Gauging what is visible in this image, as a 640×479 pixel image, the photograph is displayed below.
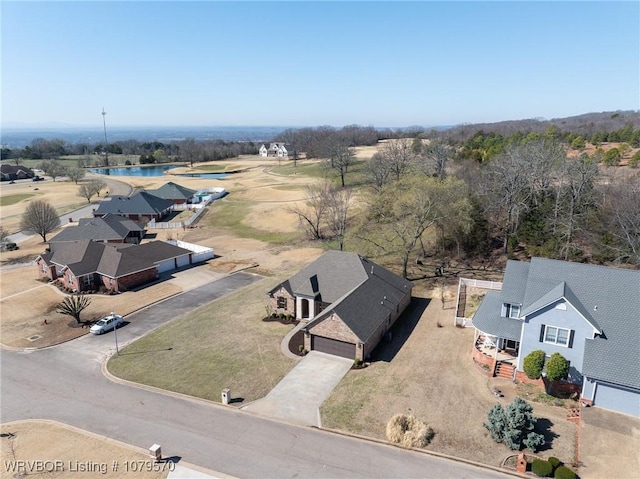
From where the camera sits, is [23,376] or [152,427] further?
[23,376]

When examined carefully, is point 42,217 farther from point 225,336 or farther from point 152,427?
point 152,427

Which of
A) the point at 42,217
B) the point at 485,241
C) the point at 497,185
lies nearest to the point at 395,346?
the point at 485,241

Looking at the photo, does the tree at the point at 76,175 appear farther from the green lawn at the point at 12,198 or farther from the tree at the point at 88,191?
the tree at the point at 88,191

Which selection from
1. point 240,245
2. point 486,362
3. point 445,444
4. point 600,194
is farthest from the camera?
point 240,245

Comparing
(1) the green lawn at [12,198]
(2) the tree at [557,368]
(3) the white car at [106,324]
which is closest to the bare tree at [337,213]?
(3) the white car at [106,324]

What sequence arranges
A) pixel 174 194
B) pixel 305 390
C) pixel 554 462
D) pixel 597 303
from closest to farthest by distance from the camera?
pixel 554 462 < pixel 597 303 < pixel 305 390 < pixel 174 194

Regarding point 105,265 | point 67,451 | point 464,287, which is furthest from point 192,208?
point 67,451

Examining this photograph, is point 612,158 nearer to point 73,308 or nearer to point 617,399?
point 617,399
